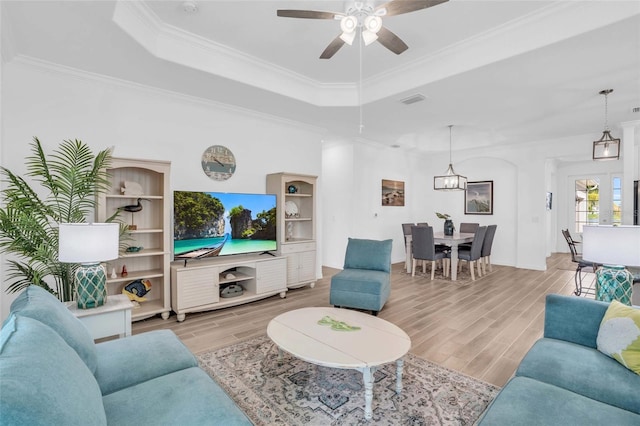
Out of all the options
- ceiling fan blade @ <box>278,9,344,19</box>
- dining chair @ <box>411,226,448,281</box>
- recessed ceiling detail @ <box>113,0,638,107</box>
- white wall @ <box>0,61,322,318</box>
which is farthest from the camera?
dining chair @ <box>411,226,448,281</box>

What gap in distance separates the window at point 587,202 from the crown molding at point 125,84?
8312mm

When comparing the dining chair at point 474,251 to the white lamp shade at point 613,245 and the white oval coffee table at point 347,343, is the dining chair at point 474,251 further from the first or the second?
the white oval coffee table at point 347,343

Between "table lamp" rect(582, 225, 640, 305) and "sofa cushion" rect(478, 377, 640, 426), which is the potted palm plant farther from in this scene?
"table lamp" rect(582, 225, 640, 305)

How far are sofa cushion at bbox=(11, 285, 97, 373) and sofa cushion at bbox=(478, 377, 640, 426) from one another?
5.68 ft

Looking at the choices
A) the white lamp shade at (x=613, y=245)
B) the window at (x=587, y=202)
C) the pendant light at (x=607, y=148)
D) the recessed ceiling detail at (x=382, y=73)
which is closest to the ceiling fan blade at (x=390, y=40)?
the recessed ceiling detail at (x=382, y=73)

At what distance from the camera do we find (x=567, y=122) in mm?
5246

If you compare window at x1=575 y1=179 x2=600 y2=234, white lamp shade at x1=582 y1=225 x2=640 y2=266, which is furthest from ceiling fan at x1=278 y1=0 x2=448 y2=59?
window at x1=575 y1=179 x2=600 y2=234

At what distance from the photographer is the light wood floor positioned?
8.96 ft

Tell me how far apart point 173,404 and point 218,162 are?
3.44 metres

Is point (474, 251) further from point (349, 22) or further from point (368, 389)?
point (349, 22)

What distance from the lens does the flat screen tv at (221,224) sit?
372cm

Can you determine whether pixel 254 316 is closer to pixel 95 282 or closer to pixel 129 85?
pixel 95 282

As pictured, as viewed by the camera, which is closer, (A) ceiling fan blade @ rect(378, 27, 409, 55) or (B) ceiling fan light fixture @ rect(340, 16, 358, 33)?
(B) ceiling fan light fixture @ rect(340, 16, 358, 33)

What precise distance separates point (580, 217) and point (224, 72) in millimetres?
9783
